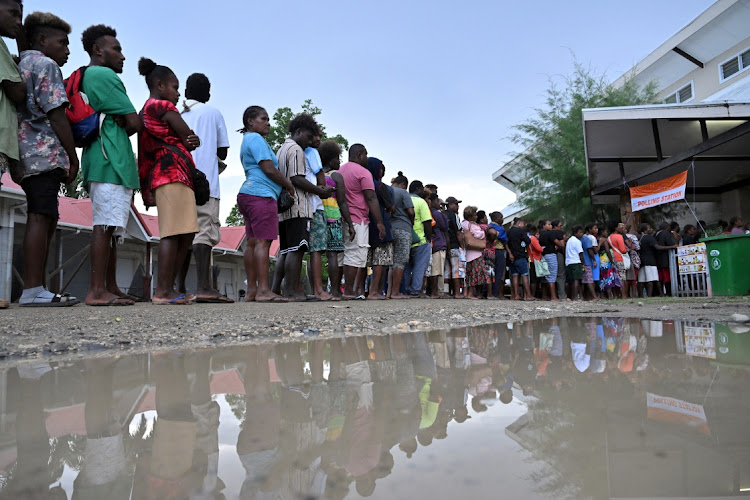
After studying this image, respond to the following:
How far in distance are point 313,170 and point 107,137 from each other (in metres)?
1.76

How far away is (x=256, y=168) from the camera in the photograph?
4188 millimetres

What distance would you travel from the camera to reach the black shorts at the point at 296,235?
14.2ft

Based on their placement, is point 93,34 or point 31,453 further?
point 93,34

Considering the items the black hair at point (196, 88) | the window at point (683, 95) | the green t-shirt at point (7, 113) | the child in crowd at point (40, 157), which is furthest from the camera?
the window at point (683, 95)

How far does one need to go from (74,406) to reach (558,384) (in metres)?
1.06

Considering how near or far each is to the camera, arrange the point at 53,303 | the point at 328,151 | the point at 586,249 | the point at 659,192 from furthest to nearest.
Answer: the point at 659,192, the point at 586,249, the point at 328,151, the point at 53,303

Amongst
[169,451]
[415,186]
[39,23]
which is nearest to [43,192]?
[39,23]

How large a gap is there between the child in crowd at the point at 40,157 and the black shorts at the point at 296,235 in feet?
5.70

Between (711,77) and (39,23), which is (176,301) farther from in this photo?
(711,77)

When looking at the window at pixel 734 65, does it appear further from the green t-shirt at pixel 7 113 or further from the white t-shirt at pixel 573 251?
the green t-shirt at pixel 7 113

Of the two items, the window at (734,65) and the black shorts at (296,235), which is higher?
the window at (734,65)

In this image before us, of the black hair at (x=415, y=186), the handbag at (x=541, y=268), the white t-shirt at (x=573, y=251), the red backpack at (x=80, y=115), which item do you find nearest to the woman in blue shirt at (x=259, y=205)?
the red backpack at (x=80, y=115)

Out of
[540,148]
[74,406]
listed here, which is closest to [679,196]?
[540,148]

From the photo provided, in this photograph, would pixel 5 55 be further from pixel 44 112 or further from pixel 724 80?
pixel 724 80
